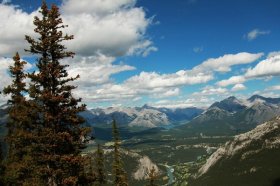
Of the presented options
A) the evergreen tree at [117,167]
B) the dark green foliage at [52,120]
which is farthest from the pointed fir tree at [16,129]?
the evergreen tree at [117,167]

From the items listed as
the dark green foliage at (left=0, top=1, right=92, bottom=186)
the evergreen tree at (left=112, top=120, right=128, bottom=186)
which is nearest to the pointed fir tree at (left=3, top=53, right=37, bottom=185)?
the dark green foliage at (left=0, top=1, right=92, bottom=186)

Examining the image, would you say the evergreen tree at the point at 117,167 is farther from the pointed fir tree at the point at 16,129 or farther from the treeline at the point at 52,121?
the treeline at the point at 52,121

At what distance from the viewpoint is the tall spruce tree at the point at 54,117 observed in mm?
31156

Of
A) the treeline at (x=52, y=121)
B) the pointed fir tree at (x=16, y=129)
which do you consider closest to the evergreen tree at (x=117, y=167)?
the pointed fir tree at (x=16, y=129)

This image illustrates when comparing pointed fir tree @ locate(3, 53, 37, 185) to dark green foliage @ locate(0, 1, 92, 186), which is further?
pointed fir tree @ locate(3, 53, 37, 185)

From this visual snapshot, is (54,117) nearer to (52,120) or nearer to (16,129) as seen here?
(52,120)

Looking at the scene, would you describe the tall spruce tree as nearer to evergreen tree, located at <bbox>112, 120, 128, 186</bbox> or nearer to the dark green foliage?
the dark green foliage

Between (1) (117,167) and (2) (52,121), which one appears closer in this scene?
(2) (52,121)

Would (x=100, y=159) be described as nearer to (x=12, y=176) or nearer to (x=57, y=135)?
(x=12, y=176)

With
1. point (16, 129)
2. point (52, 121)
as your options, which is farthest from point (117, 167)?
point (52, 121)

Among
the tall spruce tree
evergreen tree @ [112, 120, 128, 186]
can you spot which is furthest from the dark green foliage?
evergreen tree @ [112, 120, 128, 186]

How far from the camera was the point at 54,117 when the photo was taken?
31.3m

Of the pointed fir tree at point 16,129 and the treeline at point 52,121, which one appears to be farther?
the pointed fir tree at point 16,129

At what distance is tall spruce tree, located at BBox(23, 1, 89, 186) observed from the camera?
31.2 metres
